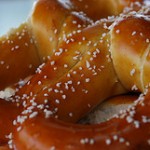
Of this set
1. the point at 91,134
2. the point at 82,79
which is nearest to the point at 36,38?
the point at 82,79

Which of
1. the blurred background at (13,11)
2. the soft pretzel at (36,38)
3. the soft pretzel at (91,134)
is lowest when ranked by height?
the blurred background at (13,11)

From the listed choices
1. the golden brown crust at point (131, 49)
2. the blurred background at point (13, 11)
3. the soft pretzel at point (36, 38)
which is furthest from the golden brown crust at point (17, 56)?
the blurred background at point (13, 11)

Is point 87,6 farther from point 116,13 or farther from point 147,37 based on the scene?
point 147,37

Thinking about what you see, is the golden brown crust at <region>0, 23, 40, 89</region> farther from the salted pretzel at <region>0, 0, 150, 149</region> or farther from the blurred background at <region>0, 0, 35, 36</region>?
the blurred background at <region>0, 0, 35, 36</region>

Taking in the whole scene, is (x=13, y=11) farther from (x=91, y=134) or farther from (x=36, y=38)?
(x=91, y=134)

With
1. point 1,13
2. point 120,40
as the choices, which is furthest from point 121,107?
point 1,13

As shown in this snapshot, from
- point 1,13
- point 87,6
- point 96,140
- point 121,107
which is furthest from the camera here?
point 1,13

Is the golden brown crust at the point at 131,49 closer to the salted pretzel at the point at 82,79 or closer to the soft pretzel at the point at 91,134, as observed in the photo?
the salted pretzel at the point at 82,79

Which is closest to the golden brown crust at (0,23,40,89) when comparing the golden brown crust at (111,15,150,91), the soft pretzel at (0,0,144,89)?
the soft pretzel at (0,0,144,89)
